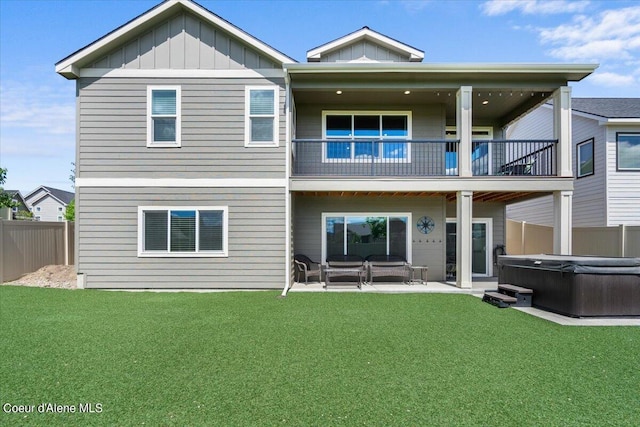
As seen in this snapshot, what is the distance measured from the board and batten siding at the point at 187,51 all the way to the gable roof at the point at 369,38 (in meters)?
2.71

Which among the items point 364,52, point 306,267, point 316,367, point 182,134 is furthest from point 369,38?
point 316,367

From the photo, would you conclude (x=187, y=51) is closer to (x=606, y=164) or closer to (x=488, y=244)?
(x=488, y=244)

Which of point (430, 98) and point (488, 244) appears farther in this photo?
point (488, 244)

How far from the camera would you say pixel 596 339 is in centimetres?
493

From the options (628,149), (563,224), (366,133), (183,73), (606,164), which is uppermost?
(183,73)

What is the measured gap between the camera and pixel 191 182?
29.2ft

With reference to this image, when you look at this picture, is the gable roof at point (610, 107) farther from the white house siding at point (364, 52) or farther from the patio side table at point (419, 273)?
the patio side table at point (419, 273)

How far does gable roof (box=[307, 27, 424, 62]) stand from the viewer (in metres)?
10.8

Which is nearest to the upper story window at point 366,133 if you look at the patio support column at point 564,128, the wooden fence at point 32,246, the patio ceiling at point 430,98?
the patio ceiling at point 430,98

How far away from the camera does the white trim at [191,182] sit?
8.85 metres

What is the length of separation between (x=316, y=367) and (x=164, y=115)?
774cm

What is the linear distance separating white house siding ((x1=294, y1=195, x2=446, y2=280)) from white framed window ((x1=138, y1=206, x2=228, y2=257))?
Result: 2377mm

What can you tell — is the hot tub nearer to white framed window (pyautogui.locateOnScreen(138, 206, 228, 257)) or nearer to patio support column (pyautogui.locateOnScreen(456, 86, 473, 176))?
patio support column (pyautogui.locateOnScreen(456, 86, 473, 176))

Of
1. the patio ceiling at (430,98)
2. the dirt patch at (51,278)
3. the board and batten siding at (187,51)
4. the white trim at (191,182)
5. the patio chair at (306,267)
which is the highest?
the board and batten siding at (187,51)
